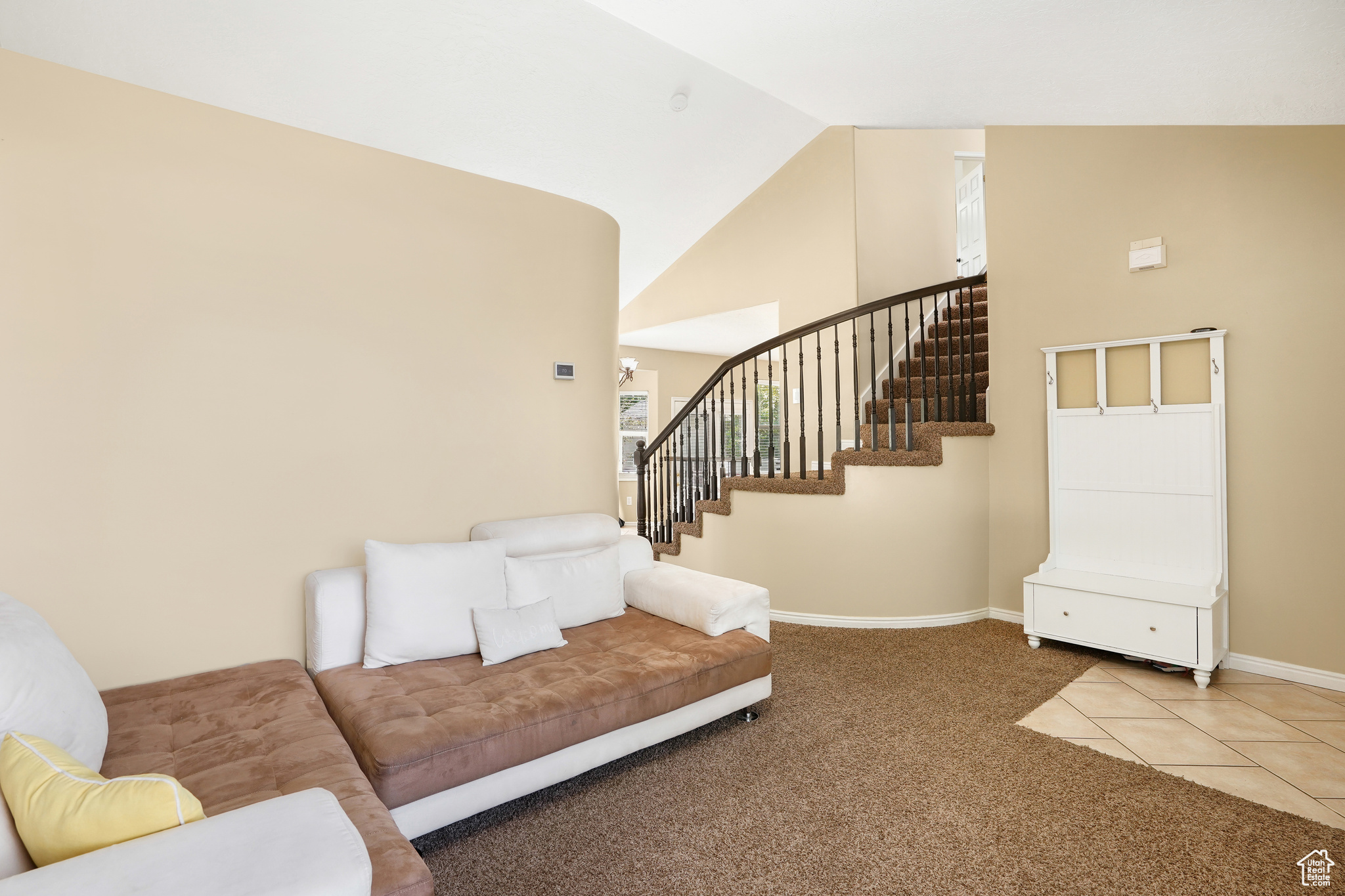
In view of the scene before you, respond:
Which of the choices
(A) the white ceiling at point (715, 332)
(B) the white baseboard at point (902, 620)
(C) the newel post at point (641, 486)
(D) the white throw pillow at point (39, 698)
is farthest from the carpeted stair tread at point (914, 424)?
(D) the white throw pillow at point (39, 698)

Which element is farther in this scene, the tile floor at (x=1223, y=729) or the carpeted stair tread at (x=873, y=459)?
the carpeted stair tread at (x=873, y=459)

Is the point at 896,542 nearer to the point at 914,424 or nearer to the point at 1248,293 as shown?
the point at 914,424

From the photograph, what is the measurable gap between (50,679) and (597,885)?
4.65 ft

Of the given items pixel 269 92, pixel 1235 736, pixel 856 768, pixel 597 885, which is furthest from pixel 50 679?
pixel 1235 736

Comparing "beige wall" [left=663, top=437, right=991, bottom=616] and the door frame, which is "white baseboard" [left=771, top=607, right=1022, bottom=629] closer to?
"beige wall" [left=663, top=437, right=991, bottom=616]

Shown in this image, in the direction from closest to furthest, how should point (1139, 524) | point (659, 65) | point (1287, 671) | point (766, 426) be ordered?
point (1287, 671) → point (1139, 524) → point (659, 65) → point (766, 426)

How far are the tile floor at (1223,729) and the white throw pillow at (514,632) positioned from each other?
2.04m

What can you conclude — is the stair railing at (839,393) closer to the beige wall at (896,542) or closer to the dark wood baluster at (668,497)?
the dark wood baluster at (668,497)

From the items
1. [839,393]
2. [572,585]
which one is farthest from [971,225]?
[572,585]

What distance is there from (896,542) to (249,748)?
3437 mm

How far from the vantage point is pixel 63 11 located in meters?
2.35

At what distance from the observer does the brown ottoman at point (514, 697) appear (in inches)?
70.7

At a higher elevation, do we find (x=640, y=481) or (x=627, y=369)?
(x=627, y=369)

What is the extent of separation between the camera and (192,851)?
1.06m
